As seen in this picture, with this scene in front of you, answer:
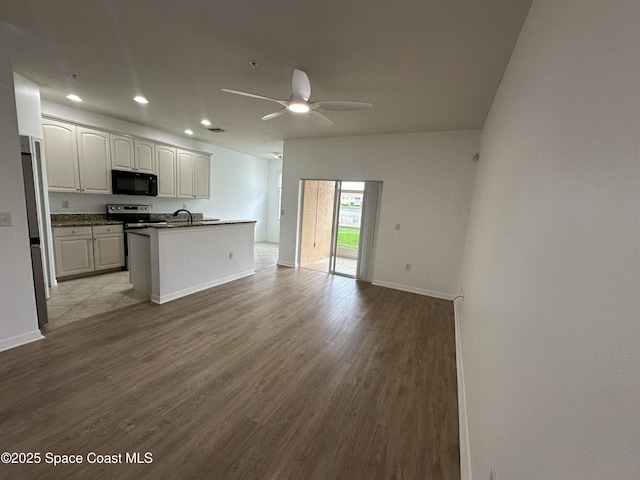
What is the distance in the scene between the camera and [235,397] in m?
1.98

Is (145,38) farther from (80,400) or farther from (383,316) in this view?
(383,316)

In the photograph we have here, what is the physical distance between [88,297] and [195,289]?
1.34 metres

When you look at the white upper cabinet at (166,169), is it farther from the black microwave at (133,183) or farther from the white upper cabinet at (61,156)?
the white upper cabinet at (61,156)

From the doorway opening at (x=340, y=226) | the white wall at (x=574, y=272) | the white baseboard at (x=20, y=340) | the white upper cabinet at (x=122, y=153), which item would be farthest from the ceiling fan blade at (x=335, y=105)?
the white upper cabinet at (x=122, y=153)

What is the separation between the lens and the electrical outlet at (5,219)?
7.43 feet

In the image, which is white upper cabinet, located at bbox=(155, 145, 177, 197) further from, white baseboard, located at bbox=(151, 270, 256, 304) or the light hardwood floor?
the light hardwood floor

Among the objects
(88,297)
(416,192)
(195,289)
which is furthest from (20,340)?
(416,192)

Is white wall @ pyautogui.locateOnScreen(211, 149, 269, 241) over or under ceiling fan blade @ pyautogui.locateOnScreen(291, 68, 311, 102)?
under

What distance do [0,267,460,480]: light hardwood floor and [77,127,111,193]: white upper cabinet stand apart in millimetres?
2593

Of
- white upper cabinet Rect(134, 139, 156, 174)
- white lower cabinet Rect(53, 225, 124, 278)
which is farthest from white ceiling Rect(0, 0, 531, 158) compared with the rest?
white lower cabinet Rect(53, 225, 124, 278)

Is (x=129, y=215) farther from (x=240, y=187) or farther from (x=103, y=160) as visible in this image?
(x=240, y=187)

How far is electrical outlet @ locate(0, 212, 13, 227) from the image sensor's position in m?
2.27

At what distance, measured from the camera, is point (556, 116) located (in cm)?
97

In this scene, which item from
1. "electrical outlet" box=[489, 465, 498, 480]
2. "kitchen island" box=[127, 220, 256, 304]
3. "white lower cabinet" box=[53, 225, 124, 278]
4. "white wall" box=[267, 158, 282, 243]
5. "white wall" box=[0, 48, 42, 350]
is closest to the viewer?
"electrical outlet" box=[489, 465, 498, 480]
